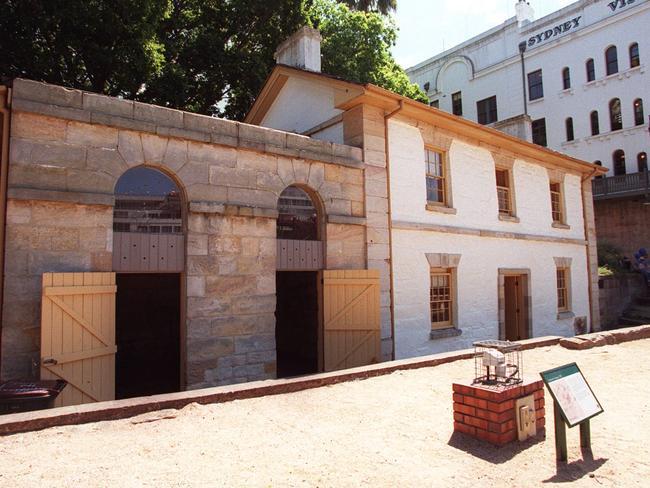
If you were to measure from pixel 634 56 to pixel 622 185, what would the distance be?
7192mm

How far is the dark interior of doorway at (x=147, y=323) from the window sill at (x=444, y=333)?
245 inches

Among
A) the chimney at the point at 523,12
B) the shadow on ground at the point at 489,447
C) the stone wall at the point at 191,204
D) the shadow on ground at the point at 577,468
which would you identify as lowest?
the shadow on ground at the point at 577,468

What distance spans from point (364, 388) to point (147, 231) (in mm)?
4132

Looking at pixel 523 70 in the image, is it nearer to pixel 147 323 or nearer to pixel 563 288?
pixel 563 288

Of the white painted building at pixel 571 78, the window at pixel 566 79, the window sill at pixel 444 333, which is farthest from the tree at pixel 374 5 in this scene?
the window sill at pixel 444 333

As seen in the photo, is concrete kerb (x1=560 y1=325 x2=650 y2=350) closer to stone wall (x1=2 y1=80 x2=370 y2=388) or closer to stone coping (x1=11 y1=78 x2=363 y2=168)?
stone wall (x1=2 y1=80 x2=370 y2=388)

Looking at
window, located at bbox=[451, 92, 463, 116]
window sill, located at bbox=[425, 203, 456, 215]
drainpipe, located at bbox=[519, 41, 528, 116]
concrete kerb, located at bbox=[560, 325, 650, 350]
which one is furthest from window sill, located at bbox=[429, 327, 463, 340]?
window, located at bbox=[451, 92, 463, 116]

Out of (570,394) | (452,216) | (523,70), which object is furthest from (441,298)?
(523,70)

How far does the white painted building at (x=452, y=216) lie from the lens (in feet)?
34.1

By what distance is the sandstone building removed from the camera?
6492 millimetres

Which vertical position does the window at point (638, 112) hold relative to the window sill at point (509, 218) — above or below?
above

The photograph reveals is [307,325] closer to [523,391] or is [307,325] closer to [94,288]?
[94,288]

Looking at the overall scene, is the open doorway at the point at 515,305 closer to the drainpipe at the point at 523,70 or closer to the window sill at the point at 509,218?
the window sill at the point at 509,218

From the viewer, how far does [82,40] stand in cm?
1430
